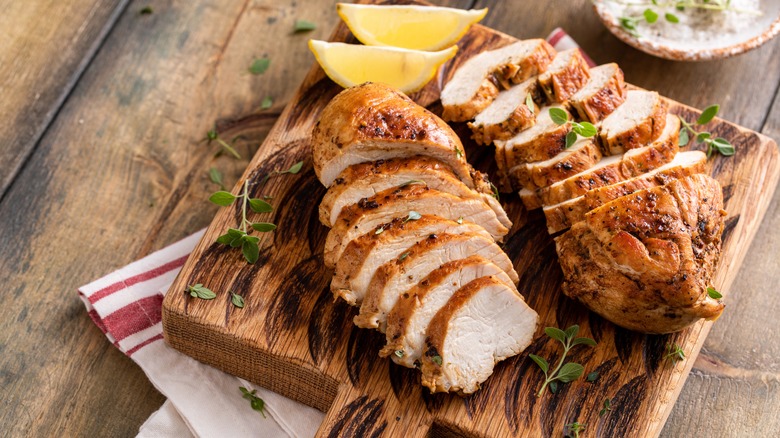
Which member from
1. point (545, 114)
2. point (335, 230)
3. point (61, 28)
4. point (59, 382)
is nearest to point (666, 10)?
point (545, 114)

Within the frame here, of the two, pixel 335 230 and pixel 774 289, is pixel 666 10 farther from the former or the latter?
pixel 335 230

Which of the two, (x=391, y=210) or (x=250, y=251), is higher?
(x=391, y=210)

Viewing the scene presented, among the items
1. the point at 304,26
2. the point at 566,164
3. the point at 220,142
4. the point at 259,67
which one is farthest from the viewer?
the point at 304,26

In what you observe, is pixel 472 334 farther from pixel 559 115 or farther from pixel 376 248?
pixel 559 115

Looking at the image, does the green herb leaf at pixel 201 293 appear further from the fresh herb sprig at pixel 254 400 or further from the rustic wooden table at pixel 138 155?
the rustic wooden table at pixel 138 155

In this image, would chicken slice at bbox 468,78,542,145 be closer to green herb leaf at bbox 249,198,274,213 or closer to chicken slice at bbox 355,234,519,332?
chicken slice at bbox 355,234,519,332

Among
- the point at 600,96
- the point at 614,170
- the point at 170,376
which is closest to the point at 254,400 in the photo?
the point at 170,376
